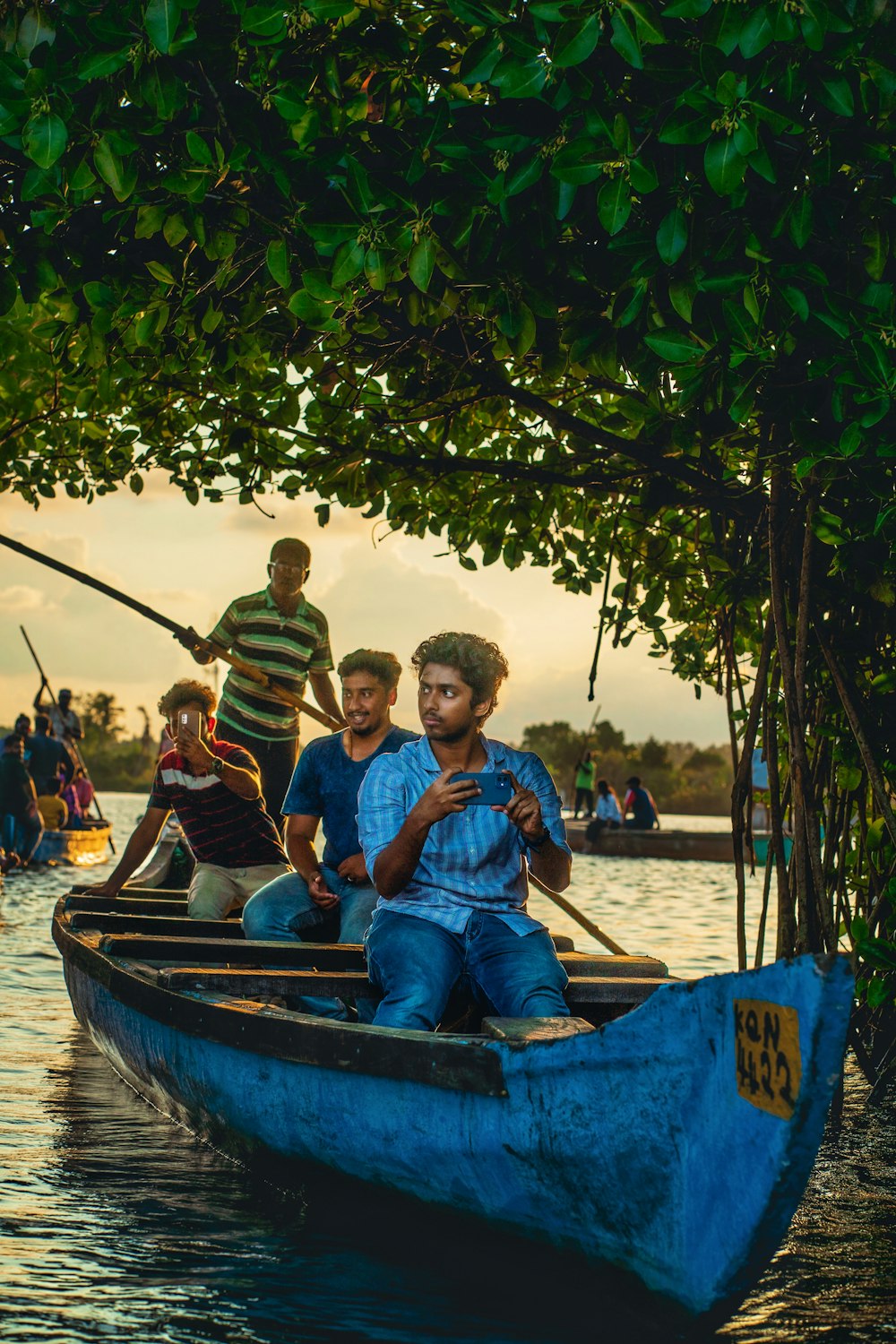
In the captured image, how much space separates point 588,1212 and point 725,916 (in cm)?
1419

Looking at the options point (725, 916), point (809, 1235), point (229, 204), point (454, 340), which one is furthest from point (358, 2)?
point (725, 916)

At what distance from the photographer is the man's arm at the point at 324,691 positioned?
27.8ft

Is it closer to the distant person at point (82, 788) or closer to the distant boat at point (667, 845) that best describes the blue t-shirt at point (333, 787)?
the distant person at point (82, 788)

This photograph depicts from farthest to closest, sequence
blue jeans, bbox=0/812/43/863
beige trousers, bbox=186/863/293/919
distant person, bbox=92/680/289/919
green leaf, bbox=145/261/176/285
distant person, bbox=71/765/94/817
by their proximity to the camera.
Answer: distant person, bbox=71/765/94/817 < blue jeans, bbox=0/812/43/863 < beige trousers, bbox=186/863/293/919 < distant person, bbox=92/680/289/919 < green leaf, bbox=145/261/176/285

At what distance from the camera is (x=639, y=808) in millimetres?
31734

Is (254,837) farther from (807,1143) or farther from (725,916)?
(725,916)

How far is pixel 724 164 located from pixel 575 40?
533 millimetres

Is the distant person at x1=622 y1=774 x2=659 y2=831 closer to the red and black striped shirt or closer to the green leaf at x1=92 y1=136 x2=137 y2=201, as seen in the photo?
the red and black striped shirt

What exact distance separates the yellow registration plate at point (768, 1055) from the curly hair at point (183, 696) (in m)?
4.09

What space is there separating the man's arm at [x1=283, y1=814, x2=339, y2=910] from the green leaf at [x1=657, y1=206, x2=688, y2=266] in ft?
9.53

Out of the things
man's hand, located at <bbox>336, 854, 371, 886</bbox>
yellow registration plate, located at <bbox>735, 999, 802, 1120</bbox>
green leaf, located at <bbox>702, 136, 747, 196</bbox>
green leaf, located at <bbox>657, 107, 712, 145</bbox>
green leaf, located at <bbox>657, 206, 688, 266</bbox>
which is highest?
green leaf, located at <bbox>657, 107, 712, 145</bbox>

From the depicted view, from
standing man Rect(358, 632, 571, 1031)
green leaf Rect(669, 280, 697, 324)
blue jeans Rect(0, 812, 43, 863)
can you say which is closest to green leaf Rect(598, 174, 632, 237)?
green leaf Rect(669, 280, 697, 324)

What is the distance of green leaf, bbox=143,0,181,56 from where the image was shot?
3.90 metres

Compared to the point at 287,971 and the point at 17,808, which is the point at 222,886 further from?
the point at 17,808
